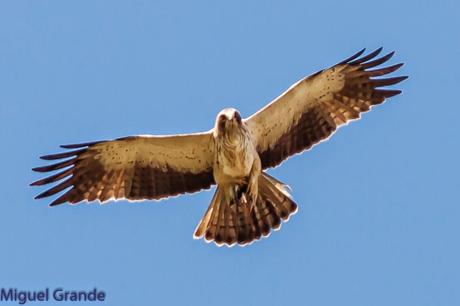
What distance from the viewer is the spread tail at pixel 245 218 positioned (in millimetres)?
9336

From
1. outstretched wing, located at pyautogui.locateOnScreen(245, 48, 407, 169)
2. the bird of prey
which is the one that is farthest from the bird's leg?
outstretched wing, located at pyautogui.locateOnScreen(245, 48, 407, 169)

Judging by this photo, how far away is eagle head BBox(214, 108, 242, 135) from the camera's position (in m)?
8.30

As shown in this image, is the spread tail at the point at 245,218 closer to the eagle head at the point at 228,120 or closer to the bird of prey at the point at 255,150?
the bird of prey at the point at 255,150

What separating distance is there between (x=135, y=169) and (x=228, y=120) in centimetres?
182

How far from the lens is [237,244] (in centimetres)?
934

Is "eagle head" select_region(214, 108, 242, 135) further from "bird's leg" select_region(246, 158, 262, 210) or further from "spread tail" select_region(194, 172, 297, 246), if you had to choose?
"spread tail" select_region(194, 172, 297, 246)

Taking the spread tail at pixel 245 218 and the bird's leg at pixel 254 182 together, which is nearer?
the bird's leg at pixel 254 182

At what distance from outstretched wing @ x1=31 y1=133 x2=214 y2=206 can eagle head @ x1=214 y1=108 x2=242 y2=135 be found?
77 centimetres

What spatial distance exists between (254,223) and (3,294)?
10.4 ft

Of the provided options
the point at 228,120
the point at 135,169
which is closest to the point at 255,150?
the point at 228,120

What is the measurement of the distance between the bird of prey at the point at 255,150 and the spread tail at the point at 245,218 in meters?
0.01

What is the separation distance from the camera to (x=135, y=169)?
9508mm

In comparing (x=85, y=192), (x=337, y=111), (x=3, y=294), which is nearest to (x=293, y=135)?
(x=337, y=111)

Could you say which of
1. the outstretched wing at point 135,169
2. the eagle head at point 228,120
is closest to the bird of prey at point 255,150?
the outstretched wing at point 135,169
